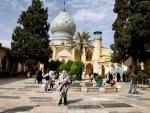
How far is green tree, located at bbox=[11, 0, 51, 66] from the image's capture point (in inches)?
1828

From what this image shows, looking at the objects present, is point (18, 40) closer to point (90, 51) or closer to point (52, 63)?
point (52, 63)

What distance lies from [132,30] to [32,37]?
60.0 feet

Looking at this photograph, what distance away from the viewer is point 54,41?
3024 inches

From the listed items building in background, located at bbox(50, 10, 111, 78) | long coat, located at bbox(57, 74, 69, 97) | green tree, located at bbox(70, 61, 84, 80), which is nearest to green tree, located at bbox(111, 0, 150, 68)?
green tree, located at bbox(70, 61, 84, 80)

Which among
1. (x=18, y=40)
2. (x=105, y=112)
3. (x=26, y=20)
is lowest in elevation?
(x=105, y=112)

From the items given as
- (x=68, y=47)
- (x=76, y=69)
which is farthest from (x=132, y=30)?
(x=68, y=47)

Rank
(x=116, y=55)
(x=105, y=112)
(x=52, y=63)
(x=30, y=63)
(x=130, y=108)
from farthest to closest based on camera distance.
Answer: (x=52, y=63)
(x=30, y=63)
(x=116, y=55)
(x=130, y=108)
(x=105, y=112)

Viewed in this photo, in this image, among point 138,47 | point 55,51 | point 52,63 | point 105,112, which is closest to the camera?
point 105,112

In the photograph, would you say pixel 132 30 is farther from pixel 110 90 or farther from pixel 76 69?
pixel 110 90

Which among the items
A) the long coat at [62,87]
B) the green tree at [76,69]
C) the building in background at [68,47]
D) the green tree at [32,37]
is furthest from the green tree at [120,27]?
the building in background at [68,47]

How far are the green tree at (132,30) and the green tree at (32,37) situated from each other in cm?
1304

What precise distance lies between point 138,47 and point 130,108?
75.7ft

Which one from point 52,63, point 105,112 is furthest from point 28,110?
point 52,63

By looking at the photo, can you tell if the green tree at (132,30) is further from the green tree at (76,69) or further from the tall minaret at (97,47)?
the tall minaret at (97,47)
